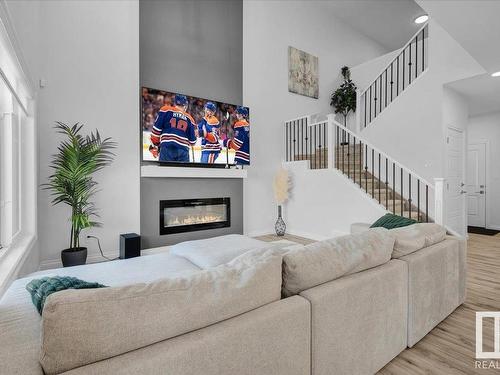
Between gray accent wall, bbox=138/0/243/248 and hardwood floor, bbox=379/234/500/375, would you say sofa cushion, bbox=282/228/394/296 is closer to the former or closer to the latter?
hardwood floor, bbox=379/234/500/375

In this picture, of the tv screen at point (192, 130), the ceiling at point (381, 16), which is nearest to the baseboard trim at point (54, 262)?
the tv screen at point (192, 130)

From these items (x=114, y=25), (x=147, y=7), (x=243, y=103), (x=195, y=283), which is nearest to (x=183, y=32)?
(x=147, y=7)

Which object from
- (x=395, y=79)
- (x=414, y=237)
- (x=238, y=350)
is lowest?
(x=238, y=350)

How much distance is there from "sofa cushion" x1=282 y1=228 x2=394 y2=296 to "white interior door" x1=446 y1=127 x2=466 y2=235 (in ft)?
13.1

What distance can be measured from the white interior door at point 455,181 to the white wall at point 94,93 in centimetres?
507

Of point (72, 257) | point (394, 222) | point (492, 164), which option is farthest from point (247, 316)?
point (492, 164)

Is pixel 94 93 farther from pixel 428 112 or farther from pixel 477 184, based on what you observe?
pixel 477 184

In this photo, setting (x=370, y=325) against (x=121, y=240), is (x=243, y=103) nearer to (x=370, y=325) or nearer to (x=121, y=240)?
(x=121, y=240)

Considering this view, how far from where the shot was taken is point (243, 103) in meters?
5.40

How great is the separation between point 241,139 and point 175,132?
126 centimetres

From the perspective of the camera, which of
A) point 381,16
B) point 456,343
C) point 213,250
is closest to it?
point 456,343

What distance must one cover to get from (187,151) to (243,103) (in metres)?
1.58

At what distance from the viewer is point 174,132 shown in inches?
174

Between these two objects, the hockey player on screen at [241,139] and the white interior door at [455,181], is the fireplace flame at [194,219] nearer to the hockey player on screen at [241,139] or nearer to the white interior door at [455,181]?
the hockey player on screen at [241,139]
